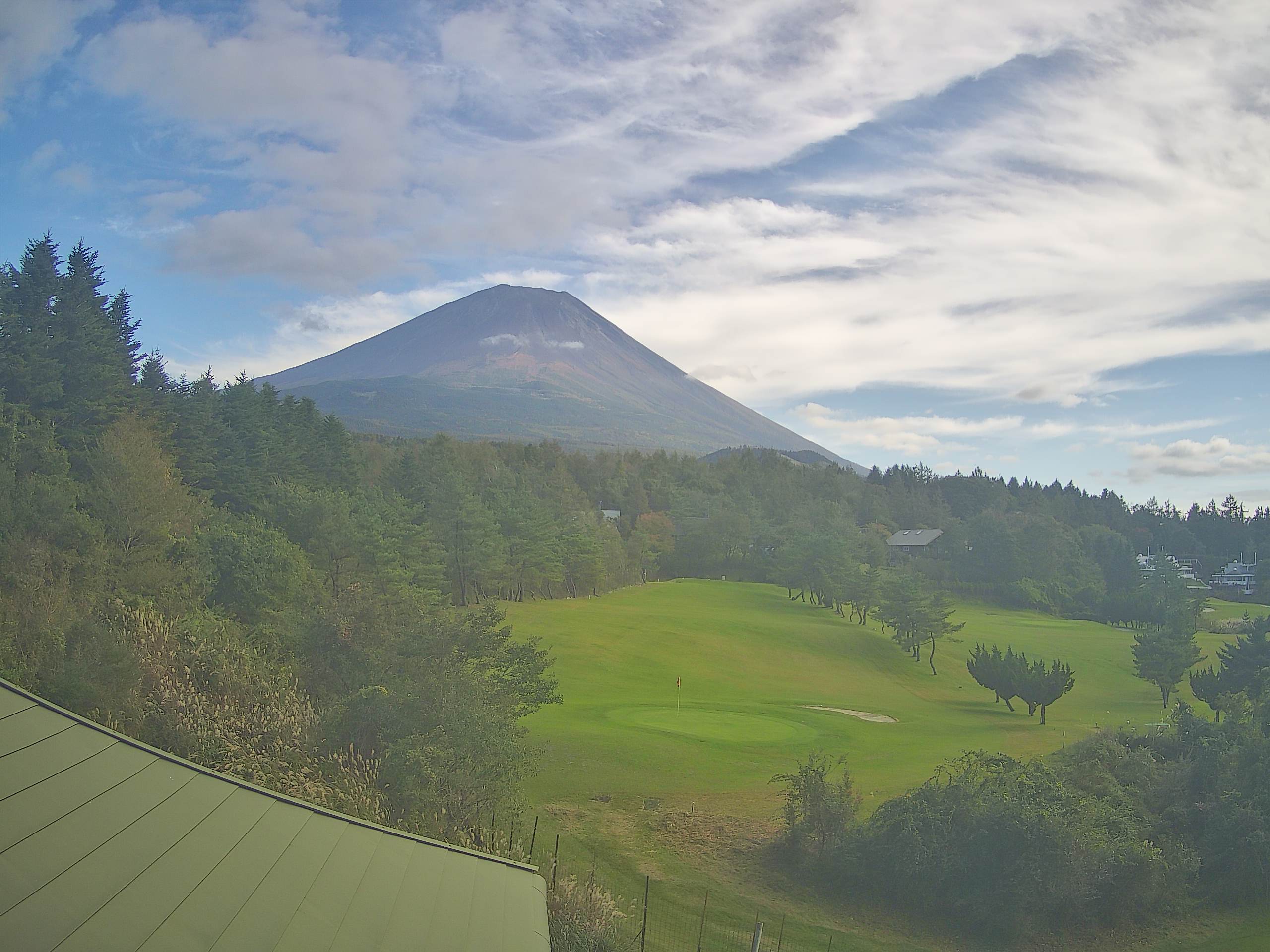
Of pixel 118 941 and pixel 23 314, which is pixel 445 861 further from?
pixel 23 314

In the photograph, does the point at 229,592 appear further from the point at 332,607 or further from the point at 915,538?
the point at 915,538

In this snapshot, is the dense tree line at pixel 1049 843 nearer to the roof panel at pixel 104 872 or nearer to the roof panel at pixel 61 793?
the roof panel at pixel 104 872

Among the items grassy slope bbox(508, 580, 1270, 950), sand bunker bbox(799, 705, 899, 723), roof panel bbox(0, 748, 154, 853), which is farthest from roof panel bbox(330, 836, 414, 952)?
sand bunker bbox(799, 705, 899, 723)

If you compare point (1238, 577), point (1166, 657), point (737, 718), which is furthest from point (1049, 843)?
point (1238, 577)

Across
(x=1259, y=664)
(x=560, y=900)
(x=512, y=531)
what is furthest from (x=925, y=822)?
(x=512, y=531)

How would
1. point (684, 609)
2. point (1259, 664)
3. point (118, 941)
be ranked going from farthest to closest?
point (684, 609) < point (1259, 664) < point (118, 941)

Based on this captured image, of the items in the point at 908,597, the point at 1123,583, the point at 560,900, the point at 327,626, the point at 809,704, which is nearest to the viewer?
the point at 560,900
